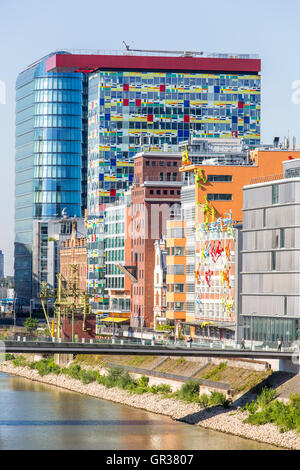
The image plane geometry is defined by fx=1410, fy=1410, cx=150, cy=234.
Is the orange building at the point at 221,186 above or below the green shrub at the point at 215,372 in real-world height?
above

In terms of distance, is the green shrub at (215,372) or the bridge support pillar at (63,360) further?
the bridge support pillar at (63,360)

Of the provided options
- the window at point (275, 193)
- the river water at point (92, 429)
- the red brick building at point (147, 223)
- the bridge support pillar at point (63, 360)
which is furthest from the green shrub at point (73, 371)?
the window at point (275, 193)

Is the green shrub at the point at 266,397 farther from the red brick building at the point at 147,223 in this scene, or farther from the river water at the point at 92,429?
the red brick building at the point at 147,223

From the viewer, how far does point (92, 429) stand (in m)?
112

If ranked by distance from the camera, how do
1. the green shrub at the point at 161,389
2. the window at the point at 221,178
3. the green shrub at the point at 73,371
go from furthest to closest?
the green shrub at the point at 73,371
the window at the point at 221,178
the green shrub at the point at 161,389

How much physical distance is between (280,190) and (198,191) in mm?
35572

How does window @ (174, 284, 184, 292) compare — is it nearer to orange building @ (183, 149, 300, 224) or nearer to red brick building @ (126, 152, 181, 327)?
orange building @ (183, 149, 300, 224)

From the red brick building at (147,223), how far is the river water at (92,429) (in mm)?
48164

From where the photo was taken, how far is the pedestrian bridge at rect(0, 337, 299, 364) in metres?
114

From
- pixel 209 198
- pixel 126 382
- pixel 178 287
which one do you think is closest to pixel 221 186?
pixel 209 198

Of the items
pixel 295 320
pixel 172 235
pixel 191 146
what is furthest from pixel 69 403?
pixel 191 146

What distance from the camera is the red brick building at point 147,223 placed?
190m

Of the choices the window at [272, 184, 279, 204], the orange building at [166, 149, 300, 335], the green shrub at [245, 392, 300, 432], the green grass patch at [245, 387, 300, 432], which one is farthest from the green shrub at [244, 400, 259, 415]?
the orange building at [166, 149, 300, 335]
